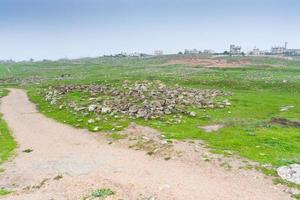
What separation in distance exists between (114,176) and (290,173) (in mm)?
10325

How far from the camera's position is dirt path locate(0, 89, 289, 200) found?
17.6 m

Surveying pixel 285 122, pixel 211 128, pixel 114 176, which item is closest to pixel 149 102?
pixel 211 128

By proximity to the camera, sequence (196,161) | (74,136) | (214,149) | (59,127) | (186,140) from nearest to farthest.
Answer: (196,161), (214,149), (186,140), (74,136), (59,127)

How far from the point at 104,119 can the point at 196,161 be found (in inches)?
641

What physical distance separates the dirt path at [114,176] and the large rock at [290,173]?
3.85ft

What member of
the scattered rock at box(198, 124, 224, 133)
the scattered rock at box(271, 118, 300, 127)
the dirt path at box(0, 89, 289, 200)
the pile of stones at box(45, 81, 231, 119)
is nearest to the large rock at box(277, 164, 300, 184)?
the dirt path at box(0, 89, 289, 200)

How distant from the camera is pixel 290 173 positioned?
19.1 metres

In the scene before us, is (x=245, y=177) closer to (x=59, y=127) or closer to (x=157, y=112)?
(x=157, y=112)

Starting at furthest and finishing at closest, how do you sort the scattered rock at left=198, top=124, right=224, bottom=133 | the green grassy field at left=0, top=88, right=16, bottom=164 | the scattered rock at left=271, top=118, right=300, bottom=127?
the scattered rock at left=271, top=118, right=300, bottom=127, the scattered rock at left=198, top=124, right=224, bottom=133, the green grassy field at left=0, top=88, right=16, bottom=164

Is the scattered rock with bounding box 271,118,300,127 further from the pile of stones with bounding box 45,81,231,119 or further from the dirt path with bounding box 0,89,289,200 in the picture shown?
the dirt path with bounding box 0,89,289,200

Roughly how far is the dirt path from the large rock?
117cm

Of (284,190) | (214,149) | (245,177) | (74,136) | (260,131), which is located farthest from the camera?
(74,136)

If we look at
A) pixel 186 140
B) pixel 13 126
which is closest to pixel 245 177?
pixel 186 140

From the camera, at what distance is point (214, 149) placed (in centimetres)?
2439
